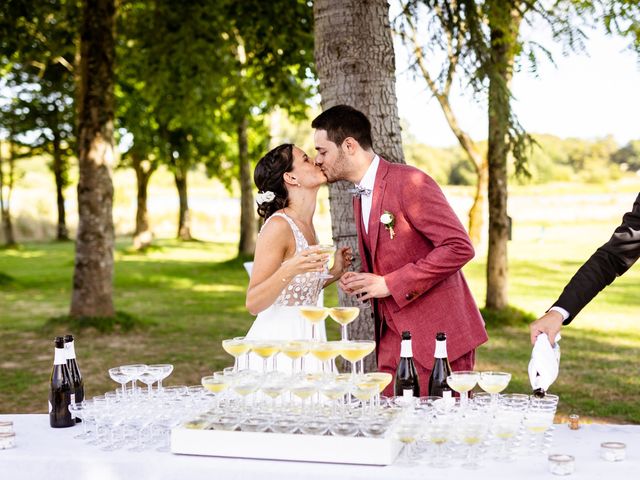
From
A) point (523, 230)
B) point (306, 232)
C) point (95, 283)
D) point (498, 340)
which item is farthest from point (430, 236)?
point (523, 230)

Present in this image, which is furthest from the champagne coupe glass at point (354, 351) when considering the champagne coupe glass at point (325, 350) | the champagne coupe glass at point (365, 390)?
the champagne coupe glass at point (365, 390)

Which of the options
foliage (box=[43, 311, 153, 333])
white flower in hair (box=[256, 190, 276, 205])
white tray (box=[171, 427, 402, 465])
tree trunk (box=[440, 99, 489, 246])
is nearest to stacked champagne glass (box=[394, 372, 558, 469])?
white tray (box=[171, 427, 402, 465])

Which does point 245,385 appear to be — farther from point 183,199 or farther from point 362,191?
point 183,199

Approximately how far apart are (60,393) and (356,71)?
132 inches

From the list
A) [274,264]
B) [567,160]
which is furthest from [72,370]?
[567,160]

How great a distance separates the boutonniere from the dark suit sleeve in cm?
105

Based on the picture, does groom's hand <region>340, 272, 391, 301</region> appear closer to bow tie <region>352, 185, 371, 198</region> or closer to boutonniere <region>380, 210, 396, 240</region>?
boutonniere <region>380, 210, 396, 240</region>

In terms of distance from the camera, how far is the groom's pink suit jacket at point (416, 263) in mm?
4277

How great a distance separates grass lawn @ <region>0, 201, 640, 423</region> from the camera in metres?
9.41

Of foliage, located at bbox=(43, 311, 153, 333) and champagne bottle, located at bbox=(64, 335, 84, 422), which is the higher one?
champagne bottle, located at bbox=(64, 335, 84, 422)

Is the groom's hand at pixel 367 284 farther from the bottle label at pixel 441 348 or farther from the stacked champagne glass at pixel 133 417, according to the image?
the stacked champagne glass at pixel 133 417

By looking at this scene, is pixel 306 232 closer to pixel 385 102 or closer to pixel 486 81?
pixel 385 102

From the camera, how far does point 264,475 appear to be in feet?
10.2

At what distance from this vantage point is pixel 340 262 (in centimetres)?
481
